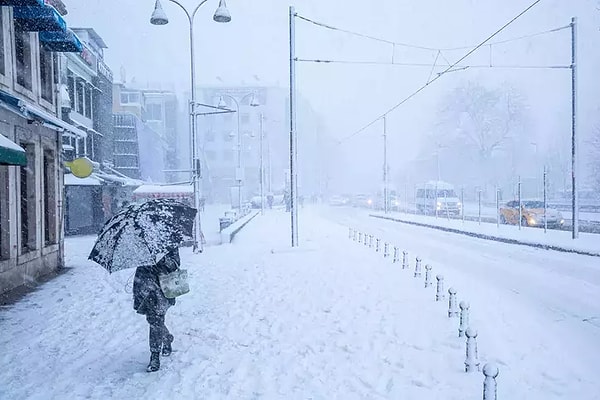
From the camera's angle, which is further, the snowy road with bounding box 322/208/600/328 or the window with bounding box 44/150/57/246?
the window with bounding box 44/150/57/246

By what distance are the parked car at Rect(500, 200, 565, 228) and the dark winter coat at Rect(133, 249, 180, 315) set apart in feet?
79.5

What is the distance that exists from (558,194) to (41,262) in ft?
174

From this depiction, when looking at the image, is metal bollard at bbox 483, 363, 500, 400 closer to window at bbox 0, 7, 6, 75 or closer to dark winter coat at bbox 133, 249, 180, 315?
dark winter coat at bbox 133, 249, 180, 315

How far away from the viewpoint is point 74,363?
19.7 ft

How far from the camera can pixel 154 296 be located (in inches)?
216

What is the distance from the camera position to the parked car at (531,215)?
25.1 m

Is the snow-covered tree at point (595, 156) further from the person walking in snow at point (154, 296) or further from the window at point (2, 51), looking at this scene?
the person walking in snow at point (154, 296)

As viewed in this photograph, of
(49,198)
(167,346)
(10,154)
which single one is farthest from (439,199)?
(10,154)

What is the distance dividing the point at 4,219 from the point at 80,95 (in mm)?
18336

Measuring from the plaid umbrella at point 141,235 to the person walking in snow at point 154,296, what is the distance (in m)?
0.19

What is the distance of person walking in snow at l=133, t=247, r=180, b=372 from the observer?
5.47 metres

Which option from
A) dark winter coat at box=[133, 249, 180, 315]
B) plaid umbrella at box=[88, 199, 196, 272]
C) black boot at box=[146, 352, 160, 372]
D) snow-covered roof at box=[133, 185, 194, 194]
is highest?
snow-covered roof at box=[133, 185, 194, 194]

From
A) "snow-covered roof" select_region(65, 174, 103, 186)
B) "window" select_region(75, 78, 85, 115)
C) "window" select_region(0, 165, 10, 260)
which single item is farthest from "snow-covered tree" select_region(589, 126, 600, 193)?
"window" select_region(0, 165, 10, 260)

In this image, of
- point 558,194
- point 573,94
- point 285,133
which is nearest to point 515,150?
point 558,194
